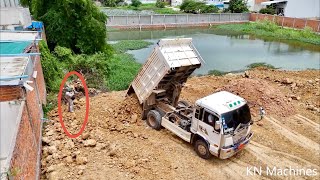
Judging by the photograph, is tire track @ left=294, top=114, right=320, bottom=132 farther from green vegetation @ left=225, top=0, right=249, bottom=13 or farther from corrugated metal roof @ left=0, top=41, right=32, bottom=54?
green vegetation @ left=225, top=0, right=249, bottom=13

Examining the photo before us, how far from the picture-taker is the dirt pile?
13.0 metres

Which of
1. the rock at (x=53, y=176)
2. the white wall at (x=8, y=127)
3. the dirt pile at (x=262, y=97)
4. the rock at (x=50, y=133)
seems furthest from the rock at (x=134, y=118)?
the white wall at (x=8, y=127)

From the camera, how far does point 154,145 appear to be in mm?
9961

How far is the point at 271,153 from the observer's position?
10016 millimetres

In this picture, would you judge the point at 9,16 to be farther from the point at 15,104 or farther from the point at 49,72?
the point at 49,72

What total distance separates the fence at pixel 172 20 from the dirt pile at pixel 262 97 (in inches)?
1009

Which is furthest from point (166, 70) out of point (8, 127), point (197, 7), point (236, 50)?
point (197, 7)

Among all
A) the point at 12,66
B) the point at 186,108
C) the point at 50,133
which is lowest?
the point at 50,133

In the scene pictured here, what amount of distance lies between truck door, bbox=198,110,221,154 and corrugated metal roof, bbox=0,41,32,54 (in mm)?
5607

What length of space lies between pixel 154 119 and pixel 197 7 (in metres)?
40.7

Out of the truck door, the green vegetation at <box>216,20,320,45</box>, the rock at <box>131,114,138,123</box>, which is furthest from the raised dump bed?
the green vegetation at <box>216,20,320,45</box>

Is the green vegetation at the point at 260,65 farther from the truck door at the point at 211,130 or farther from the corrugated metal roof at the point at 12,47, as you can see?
the corrugated metal roof at the point at 12,47

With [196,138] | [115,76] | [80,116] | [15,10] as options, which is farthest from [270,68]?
[15,10]

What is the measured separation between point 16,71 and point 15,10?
4.98 ft
